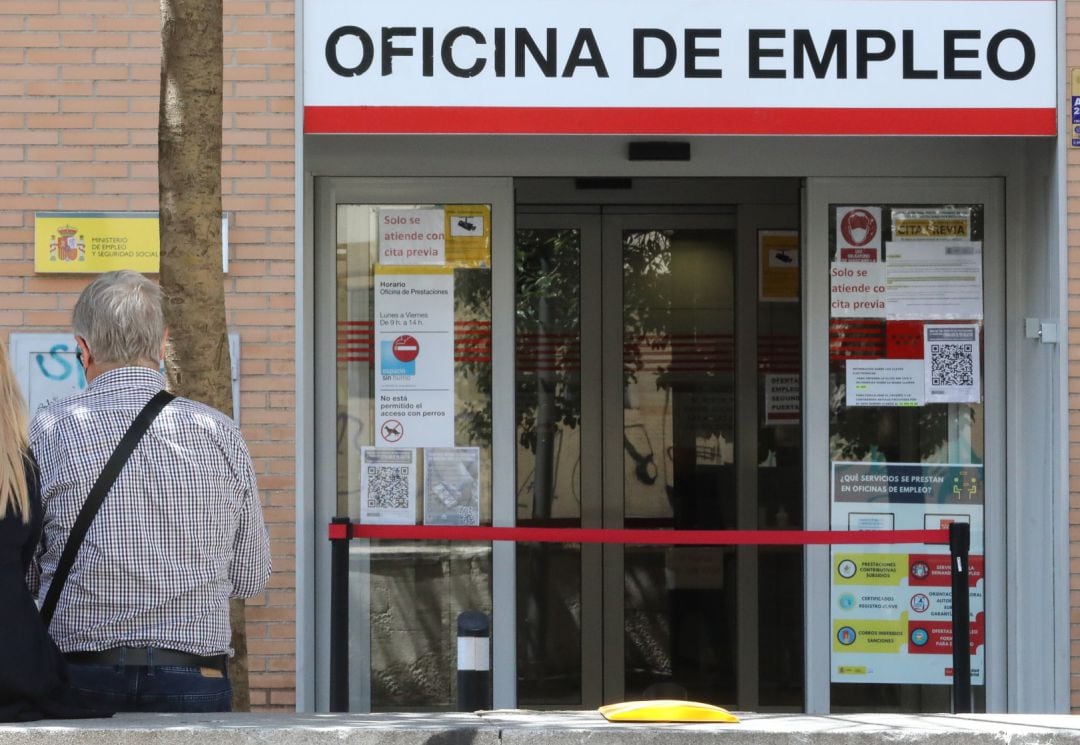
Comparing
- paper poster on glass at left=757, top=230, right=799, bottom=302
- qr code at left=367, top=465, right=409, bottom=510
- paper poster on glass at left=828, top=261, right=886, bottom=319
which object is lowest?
qr code at left=367, top=465, right=409, bottom=510

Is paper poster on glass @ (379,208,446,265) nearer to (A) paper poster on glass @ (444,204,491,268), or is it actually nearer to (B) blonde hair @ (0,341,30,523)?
(A) paper poster on glass @ (444,204,491,268)

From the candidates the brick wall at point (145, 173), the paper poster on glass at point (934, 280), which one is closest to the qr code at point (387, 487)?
the brick wall at point (145, 173)

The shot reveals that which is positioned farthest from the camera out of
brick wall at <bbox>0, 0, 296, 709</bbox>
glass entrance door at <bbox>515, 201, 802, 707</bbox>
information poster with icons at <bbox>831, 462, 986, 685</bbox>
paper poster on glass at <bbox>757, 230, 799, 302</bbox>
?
paper poster on glass at <bbox>757, 230, 799, 302</bbox>

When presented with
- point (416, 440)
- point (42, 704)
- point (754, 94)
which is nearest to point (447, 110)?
point (754, 94)

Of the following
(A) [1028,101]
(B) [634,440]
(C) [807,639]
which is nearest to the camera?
(A) [1028,101]

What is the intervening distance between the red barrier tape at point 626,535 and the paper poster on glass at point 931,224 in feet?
5.28

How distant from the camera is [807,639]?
6840 millimetres

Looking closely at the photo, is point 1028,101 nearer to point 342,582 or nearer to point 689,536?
point 689,536

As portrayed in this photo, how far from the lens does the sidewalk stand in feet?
10.1

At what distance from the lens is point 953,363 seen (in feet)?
22.4

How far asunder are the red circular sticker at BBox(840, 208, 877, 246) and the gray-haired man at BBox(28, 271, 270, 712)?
4.26 m

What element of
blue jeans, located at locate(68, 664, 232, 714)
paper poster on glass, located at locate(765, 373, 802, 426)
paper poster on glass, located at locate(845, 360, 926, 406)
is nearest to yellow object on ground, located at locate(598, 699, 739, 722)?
blue jeans, located at locate(68, 664, 232, 714)

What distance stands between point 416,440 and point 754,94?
232cm

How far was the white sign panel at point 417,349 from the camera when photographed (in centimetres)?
690
